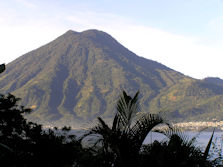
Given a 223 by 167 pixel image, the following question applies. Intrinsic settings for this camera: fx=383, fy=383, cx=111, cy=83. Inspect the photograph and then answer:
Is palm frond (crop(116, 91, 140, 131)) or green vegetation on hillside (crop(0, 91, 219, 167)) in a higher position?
palm frond (crop(116, 91, 140, 131))

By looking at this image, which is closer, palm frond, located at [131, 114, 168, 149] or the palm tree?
the palm tree

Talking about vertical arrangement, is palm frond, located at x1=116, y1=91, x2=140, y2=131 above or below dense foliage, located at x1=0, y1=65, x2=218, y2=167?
above

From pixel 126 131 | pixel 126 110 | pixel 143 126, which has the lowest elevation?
pixel 126 131

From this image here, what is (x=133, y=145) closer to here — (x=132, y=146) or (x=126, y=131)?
(x=132, y=146)

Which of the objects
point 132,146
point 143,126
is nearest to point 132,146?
point 132,146

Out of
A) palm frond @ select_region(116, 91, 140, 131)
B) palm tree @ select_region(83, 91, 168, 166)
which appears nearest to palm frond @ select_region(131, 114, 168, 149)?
palm tree @ select_region(83, 91, 168, 166)

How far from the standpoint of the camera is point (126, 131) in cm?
637

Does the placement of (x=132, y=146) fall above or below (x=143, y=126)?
below

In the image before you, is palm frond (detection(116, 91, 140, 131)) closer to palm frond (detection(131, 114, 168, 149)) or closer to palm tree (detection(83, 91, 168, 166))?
palm tree (detection(83, 91, 168, 166))

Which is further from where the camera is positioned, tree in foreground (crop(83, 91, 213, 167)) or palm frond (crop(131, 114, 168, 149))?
palm frond (crop(131, 114, 168, 149))

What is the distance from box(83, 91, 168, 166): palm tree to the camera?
6.23 meters

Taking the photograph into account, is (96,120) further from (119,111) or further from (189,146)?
(189,146)

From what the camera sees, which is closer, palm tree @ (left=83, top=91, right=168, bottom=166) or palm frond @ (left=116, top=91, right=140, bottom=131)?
palm tree @ (left=83, top=91, right=168, bottom=166)

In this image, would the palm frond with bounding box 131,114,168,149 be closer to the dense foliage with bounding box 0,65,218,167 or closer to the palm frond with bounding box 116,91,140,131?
the dense foliage with bounding box 0,65,218,167
